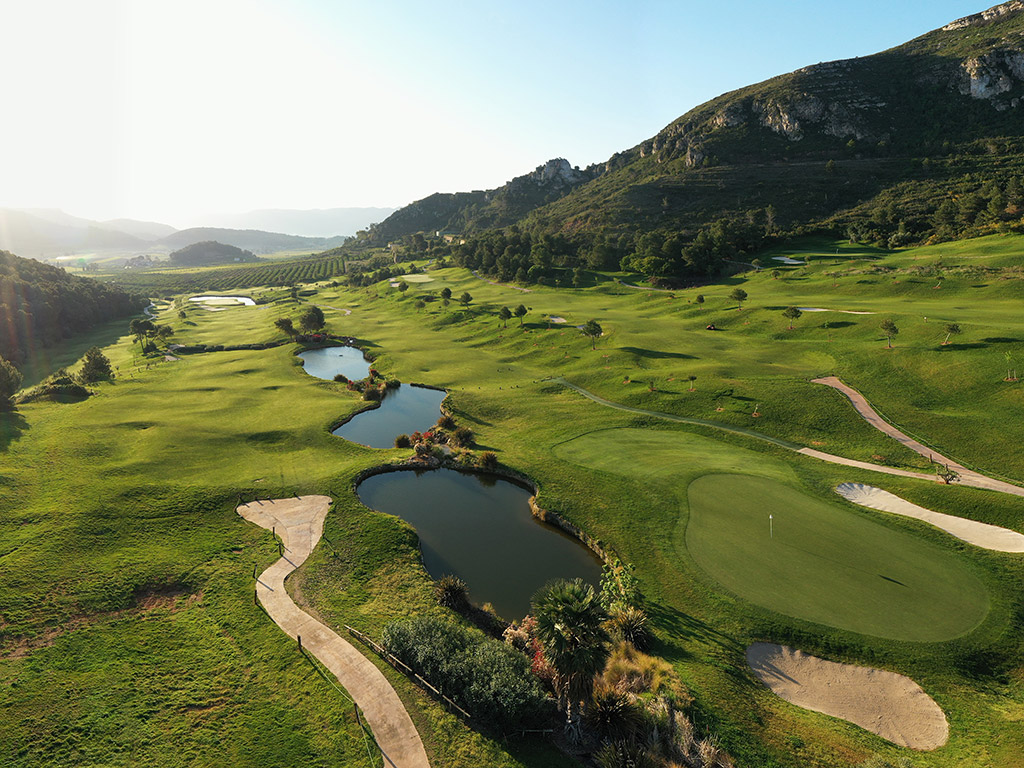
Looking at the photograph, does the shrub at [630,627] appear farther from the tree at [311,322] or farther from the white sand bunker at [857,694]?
the tree at [311,322]

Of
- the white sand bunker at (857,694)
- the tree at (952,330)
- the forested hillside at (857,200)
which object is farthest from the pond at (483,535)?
the forested hillside at (857,200)

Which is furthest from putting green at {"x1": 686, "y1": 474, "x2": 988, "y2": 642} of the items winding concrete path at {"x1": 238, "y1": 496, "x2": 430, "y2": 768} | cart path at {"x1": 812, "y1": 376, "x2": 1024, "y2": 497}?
winding concrete path at {"x1": 238, "y1": 496, "x2": 430, "y2": 768}

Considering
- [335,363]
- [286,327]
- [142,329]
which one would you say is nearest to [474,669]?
[335,363]

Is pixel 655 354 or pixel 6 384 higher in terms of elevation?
pixel 6 384

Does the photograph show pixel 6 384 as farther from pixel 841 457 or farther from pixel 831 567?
pixel 841 457

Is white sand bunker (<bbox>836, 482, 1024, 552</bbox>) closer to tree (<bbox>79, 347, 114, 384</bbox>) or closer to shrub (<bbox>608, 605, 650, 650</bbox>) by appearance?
shrub (<bbox>608, 605, 650, 650</bbox>)

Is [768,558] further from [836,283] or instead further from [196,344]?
[196,344]
